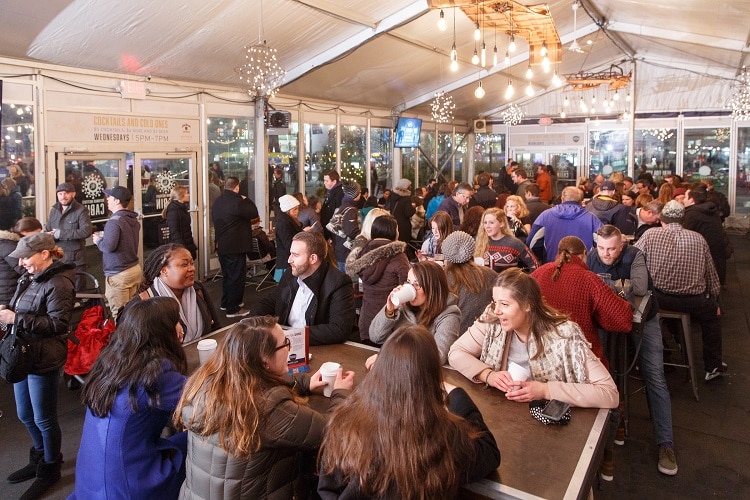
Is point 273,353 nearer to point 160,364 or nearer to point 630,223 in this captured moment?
point 160,364

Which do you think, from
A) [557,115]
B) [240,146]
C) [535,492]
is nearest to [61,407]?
[535,492]

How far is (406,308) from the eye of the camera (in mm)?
3059

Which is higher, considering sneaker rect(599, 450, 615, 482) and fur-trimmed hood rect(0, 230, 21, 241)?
fur-trimmed hood rect(0, 230, 21, 241)

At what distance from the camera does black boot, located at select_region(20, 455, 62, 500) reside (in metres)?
3.32

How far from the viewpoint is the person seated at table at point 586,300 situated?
10.7ft

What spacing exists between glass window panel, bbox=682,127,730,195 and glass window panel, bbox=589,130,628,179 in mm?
1474

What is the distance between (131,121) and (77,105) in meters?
0.75

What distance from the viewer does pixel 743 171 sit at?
14.9 meters

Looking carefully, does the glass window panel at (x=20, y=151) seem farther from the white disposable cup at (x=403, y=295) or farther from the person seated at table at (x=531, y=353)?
the person seated at table at (x=531, y=353)

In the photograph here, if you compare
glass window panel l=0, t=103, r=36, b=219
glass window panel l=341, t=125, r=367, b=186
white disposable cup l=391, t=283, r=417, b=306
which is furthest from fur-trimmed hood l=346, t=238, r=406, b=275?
glass window panel l=341, t=125, r=367, b=186

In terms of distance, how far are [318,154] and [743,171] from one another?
10728 millimetres

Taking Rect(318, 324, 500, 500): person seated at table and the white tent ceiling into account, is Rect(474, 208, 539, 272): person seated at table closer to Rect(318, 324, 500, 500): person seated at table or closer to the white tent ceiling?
Rect(318, 324, 500, 500): person seated at table

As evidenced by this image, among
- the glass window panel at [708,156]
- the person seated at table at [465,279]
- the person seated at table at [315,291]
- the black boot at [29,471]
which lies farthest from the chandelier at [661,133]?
the black boot at [29,471]

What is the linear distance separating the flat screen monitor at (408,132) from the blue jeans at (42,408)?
10.7 meters
